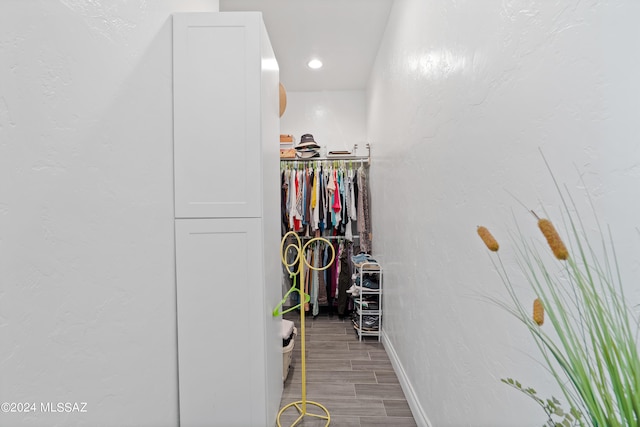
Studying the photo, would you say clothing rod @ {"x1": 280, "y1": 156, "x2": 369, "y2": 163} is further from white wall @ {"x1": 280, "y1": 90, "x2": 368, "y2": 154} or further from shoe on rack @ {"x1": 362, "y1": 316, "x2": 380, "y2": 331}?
shoe on rack @ {"x1": 362, "y1": 316, "x2": 380, "y2": 331}

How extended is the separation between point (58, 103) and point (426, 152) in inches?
58.6

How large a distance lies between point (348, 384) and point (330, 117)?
308cm

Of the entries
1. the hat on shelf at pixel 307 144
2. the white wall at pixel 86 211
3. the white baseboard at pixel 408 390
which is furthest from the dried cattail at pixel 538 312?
the hat on shelf at pixel 307 144

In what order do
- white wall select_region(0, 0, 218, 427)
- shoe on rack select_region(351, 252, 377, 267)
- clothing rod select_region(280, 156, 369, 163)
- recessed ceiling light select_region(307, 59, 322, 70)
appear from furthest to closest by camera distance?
clothing rod select_region(280, 156, 369, 163) < recessed ceiling light select_region(307, 59, 322, 70) < shoe on rack select_region(351, 252, 377, 267) < white wall select_region(0, 0, 218, 427)

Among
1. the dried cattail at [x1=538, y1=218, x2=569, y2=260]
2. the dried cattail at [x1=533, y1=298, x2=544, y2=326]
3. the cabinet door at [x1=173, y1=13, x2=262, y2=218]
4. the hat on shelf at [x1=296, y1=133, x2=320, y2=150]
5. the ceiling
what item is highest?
the ceiling

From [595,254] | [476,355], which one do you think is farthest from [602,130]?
[476,355]

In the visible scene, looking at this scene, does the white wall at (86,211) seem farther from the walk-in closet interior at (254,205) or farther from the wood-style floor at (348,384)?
the wood-style floor at (348,384)

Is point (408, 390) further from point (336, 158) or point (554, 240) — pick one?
point (336, 158)

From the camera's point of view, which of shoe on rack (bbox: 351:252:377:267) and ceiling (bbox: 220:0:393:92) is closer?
ceiling (bbox: 220:0:393:92)

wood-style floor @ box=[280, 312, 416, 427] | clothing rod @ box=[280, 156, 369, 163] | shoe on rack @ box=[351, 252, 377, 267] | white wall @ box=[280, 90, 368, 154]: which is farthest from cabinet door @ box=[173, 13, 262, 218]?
white wall @ box=[280, 90, 368, 154]

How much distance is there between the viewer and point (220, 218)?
4.74ft

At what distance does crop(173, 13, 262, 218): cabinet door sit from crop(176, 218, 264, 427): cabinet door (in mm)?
115

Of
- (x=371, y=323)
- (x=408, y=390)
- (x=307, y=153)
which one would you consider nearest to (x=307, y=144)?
(x=307, y=153)

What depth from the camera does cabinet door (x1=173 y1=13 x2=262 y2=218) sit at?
1415mm
